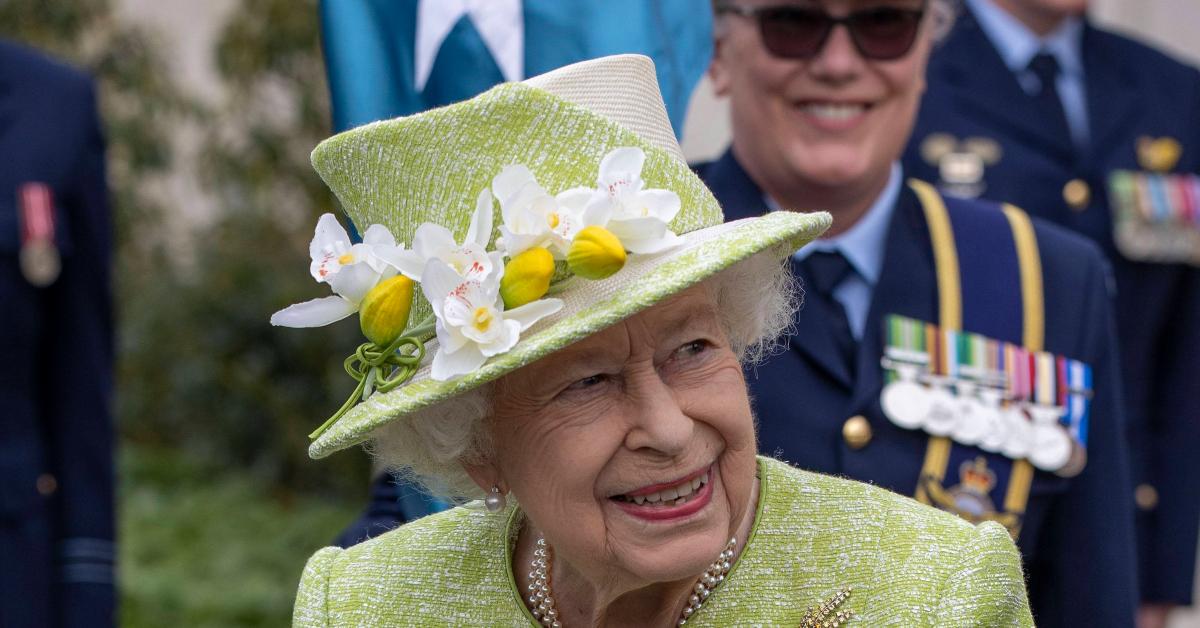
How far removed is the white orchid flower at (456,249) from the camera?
6.84 ft

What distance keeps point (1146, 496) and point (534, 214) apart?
115 inches

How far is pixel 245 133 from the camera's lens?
7.66 metres

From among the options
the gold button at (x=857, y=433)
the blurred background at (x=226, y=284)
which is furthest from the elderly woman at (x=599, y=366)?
the blurred background at (x=226, y=284)

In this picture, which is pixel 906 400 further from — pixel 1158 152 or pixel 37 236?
pixel 37 236

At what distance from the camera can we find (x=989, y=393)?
10.2ft

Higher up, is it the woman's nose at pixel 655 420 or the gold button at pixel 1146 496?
the woman's nose at pixel 655 420

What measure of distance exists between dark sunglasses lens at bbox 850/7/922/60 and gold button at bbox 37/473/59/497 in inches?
85.1

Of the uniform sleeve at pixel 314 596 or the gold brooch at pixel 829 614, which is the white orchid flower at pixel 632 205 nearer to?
the gold brooch at pixel 829 614

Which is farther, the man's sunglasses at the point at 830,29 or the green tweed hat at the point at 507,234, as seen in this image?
the man's sunglasses at the point at 830,29

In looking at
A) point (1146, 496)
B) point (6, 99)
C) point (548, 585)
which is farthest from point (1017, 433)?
→ point (6, 99)

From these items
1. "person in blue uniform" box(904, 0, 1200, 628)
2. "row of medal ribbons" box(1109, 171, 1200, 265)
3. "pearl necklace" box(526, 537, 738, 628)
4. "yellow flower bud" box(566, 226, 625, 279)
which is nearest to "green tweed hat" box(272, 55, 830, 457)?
"yellow flower bud" box(566, 226, 625, 279)

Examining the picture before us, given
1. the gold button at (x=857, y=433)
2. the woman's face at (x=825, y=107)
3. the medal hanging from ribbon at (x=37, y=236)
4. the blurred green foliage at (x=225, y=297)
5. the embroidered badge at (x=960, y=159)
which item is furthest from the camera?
the blurred green foliage at (x=225, y=297)

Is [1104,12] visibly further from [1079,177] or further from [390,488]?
[390,488]

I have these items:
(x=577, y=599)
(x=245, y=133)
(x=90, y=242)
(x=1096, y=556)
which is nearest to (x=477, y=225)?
(x=577, y=599)
